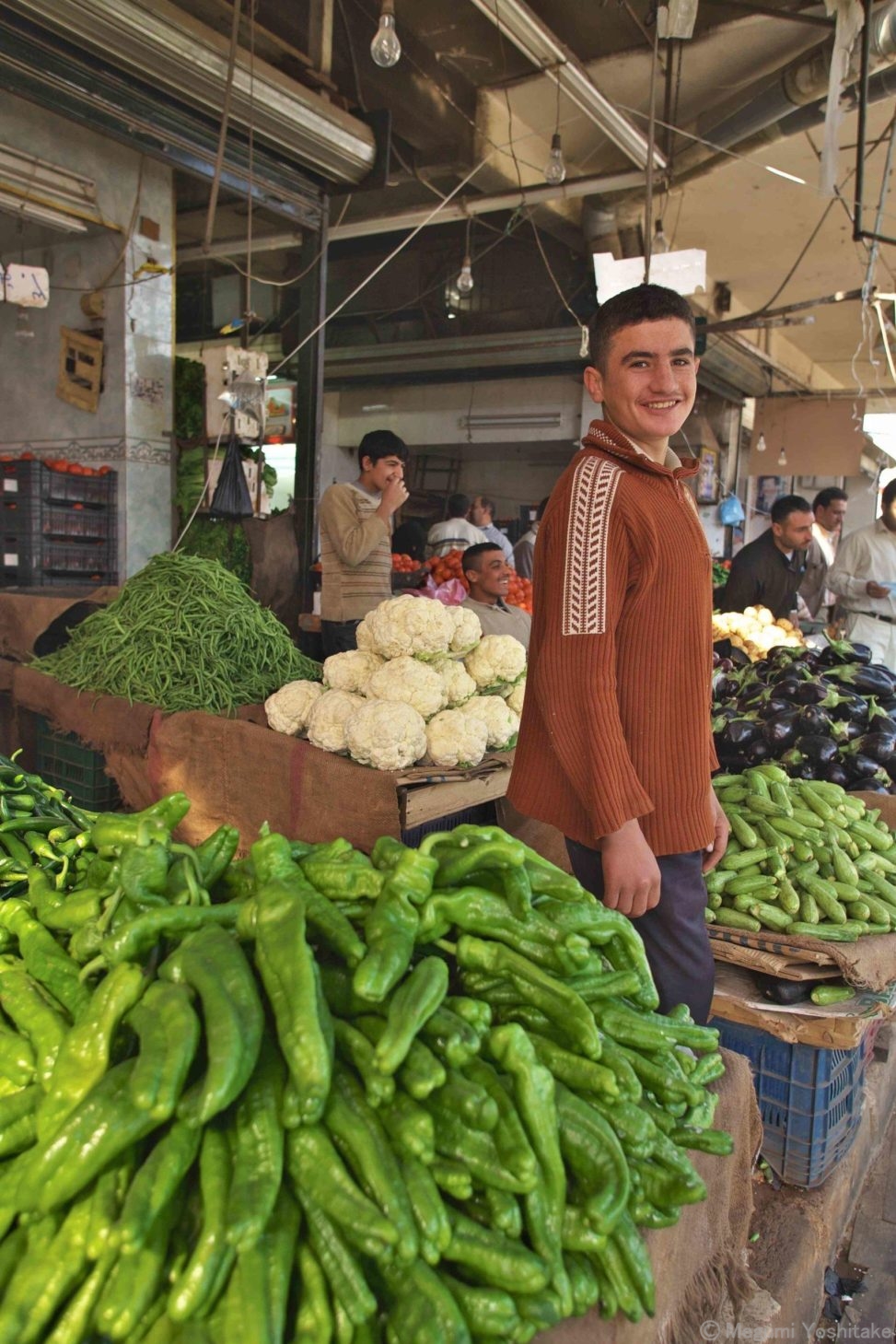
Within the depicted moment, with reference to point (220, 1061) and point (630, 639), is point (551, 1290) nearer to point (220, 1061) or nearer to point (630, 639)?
point (220, 1061)

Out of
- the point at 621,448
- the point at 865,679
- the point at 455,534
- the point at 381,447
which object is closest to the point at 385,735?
the point at 621,448

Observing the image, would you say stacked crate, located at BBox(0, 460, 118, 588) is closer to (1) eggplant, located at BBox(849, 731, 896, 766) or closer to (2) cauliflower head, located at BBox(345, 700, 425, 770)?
(2) cauliflower head, located at BBox(345, 700, 425, 770)

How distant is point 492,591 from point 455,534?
3.85m

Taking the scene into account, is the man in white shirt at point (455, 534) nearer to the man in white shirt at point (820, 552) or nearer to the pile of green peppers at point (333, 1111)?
the man in white shirt at point (820, 552)

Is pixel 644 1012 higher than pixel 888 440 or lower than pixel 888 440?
lower

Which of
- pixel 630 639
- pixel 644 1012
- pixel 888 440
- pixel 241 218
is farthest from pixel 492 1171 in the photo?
pixel 888 440

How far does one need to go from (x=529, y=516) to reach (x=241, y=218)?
18.4 feet

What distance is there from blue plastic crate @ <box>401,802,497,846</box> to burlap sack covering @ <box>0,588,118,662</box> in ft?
8.48

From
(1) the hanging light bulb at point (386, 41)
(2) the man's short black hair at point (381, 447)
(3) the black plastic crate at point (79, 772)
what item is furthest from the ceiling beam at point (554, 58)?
(3) the black plastic crate at point (79, 772)

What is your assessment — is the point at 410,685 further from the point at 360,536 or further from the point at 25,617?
the point at 25,617

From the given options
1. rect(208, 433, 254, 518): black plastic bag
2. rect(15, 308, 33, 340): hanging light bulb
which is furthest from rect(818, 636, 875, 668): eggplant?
rect(15, 308, 33, 340): hanging light bulb

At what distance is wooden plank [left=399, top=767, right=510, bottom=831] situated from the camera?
126 inches

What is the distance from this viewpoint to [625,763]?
6.93ft

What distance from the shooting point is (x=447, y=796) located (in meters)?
3.35
